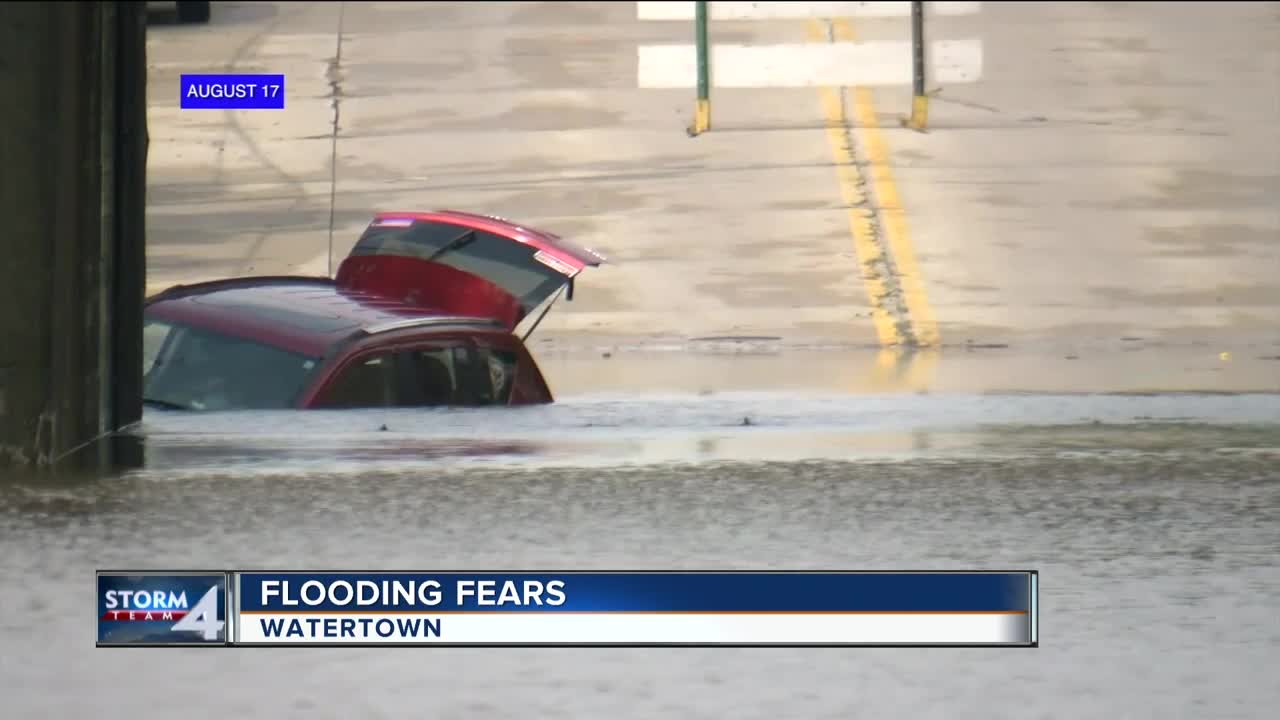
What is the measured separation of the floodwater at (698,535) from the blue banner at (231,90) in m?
13.6

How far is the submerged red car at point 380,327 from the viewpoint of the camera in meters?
8.48

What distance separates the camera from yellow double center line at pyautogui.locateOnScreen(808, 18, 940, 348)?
16797 mm

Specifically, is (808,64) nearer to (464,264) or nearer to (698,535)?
(464,264)

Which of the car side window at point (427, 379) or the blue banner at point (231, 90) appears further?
the blue banner at point (231, 90)

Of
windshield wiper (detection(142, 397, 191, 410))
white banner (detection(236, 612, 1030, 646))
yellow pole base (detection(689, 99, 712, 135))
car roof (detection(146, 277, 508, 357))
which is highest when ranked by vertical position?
yellow pole base (detection(689, 99, 712, 135))

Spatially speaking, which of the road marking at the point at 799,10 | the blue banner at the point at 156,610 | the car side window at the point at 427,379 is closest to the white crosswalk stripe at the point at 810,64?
the road marking at the point at 799,10

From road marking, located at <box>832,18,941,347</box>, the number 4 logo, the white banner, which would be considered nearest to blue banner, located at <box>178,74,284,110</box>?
road marking, located at <box>832,18,941,347</box>

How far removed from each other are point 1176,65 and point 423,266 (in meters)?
16.2

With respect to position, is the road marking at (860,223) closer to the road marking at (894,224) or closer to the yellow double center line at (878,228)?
the yellow double center line at (878,228)

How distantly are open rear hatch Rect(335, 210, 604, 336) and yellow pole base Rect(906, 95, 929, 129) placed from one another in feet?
42.4

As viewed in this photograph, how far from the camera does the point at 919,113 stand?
2220 centimetres

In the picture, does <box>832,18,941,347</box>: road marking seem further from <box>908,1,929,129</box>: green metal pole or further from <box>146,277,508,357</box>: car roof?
<box>146,277,508,357</box>: car roof

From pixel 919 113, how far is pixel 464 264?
13.3m

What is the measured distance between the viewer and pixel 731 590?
567 centimetres
